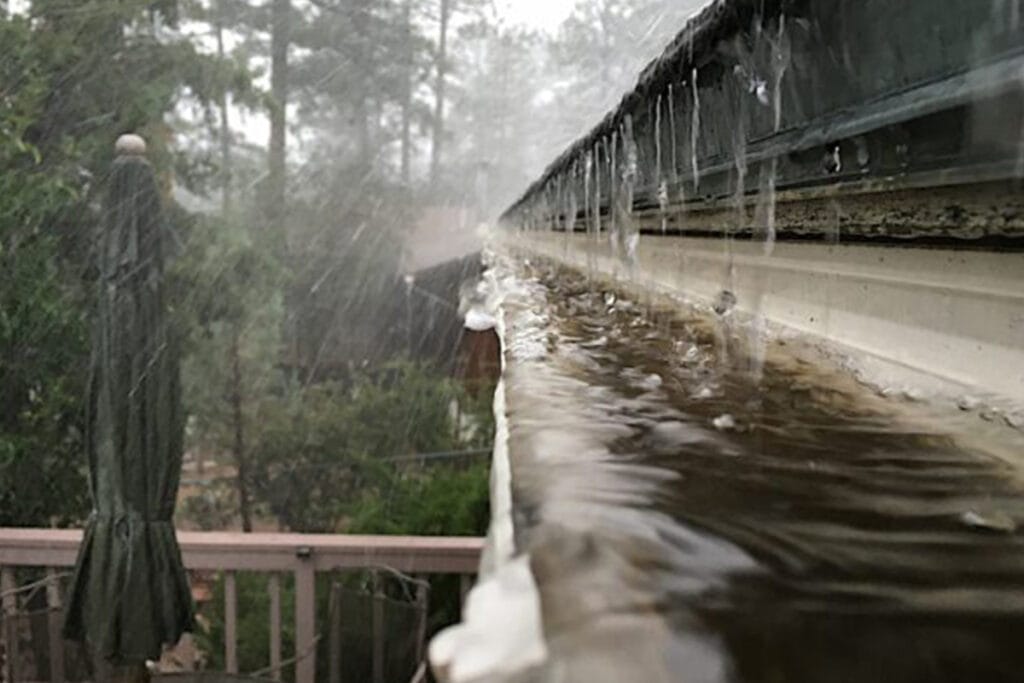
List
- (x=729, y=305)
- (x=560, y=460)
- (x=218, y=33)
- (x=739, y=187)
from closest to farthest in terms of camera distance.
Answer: (x=560, y=460) < (x=739, y=187) < (x=729, y=305) < (x=218, y=33)

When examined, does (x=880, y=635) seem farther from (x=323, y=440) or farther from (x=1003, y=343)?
(x=323, y=440)

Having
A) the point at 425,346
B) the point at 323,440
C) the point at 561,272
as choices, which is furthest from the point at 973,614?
the point at 425,346

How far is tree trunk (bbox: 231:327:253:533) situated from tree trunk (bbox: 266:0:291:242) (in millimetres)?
2554

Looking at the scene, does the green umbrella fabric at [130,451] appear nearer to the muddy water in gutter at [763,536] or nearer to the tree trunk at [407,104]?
the muddy water in gutter at [763,536]

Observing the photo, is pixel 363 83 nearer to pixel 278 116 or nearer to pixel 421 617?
pixel 278 116

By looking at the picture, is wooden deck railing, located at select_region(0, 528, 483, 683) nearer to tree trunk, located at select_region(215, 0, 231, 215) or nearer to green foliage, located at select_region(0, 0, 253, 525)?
green foliage, located at select_region(0, 0, 253, 525)

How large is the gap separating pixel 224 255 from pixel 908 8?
11052 mm

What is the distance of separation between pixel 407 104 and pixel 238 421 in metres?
10.2

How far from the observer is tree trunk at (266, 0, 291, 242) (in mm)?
13828

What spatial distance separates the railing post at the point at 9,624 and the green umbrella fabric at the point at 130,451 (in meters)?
0.47

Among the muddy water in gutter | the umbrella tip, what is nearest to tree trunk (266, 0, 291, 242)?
the umbrella tip

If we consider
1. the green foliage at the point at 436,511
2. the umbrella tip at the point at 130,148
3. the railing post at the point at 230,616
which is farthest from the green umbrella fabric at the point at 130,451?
the green foliage at the point at 436,511

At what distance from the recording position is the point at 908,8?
81cm

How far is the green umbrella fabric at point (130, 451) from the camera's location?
11.8 ft
